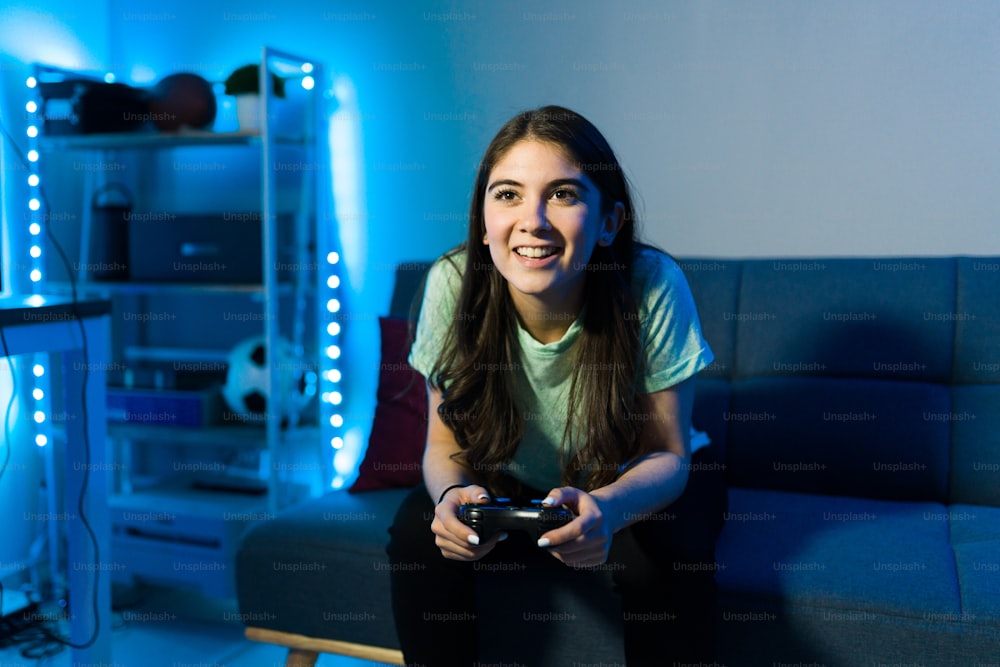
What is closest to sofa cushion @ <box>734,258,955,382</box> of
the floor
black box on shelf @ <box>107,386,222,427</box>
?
the floor

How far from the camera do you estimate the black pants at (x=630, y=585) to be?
1205 millimetres

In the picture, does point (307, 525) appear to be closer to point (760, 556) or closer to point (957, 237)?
point (760, 556)

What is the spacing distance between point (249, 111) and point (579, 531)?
5.18ft

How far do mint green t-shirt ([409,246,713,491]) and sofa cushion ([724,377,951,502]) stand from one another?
487 millimetres

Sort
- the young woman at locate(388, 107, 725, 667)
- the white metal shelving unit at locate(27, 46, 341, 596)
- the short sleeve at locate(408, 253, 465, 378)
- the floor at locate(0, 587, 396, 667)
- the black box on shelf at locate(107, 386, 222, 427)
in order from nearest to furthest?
the young woman at locate(388, 107, 725, 667) → the short sleeve at locate(408, 253, 465, 378) → the floor at locate(0, 587, 396, 667) → the white metal shelving unit at locate(27, 46, 341, 596) → the black box on shelf at locate(107, 386, 222, 427)

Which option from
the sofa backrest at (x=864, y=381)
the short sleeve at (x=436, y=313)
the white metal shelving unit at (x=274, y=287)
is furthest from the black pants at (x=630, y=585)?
the white metal shelving unit at (x=274, y=287)

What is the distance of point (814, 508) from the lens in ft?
5.32

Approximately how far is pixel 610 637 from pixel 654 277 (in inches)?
21.3

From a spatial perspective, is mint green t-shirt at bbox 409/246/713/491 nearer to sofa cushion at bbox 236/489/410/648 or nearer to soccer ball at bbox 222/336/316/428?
sofa cushion at bbox 236/489/410/648

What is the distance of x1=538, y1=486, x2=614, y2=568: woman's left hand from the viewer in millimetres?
1109

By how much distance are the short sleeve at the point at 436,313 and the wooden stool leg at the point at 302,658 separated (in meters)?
0.54

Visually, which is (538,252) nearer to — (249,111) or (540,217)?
(540,217)

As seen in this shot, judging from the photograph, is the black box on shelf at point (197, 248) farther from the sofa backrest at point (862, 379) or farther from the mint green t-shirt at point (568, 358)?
the mint green t-shirt at point (568, 358)

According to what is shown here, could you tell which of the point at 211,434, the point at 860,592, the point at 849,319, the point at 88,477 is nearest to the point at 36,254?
the point at 211,434
